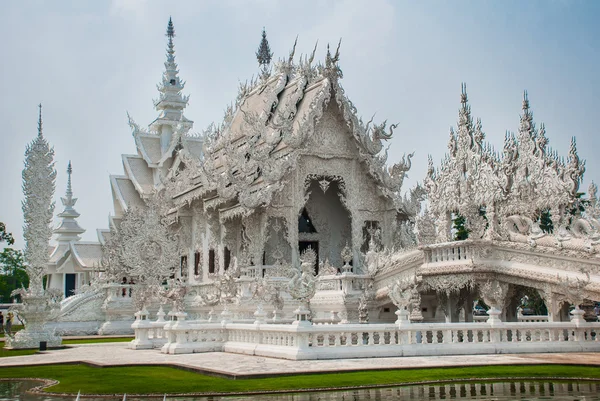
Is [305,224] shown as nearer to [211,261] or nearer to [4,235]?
[211,261]

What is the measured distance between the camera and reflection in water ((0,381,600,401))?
27.1ft

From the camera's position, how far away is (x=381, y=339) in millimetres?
12617

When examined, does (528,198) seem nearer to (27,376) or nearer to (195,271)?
(195,271)

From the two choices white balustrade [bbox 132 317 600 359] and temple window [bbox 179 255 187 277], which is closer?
white balustrade [bbox 132 317 600 359]

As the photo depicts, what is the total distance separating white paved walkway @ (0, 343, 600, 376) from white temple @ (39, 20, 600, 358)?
0.46 meters

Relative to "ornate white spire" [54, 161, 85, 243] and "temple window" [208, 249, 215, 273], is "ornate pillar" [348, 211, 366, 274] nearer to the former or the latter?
"temple window" [208, 249, 215, 273]

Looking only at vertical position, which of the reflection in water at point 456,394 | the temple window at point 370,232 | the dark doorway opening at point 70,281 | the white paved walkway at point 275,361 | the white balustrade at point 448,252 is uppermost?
the temple window at point 370,232

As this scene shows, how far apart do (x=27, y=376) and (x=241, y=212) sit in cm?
1112

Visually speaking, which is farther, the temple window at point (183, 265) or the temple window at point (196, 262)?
the temple window at point (183, 265)

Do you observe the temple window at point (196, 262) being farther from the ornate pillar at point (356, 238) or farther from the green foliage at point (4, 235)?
the green foliage at point (4, 235)

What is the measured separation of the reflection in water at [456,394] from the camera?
8250 millimetres

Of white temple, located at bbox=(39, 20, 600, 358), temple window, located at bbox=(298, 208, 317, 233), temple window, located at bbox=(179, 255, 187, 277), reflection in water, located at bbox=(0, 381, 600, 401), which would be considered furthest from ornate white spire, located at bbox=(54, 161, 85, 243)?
reflection in water, located at bbox=(0, 381, 600, 401)

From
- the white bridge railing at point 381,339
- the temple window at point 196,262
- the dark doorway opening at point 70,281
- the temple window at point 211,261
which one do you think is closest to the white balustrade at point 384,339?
the white bridge railing at point 381,339

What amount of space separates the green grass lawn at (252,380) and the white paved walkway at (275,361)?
380 mm
